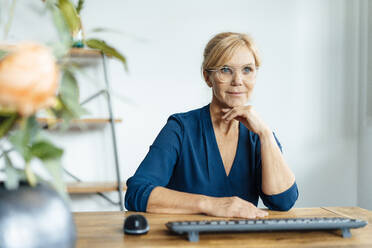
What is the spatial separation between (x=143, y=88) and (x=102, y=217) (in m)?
1.71

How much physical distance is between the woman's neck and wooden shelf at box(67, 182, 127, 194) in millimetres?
1025

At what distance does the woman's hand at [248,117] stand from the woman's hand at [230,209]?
Answer: 0.39 m

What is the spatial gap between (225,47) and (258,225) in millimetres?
857

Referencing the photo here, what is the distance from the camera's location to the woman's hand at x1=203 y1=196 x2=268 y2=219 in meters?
1.10

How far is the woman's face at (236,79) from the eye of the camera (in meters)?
1.54

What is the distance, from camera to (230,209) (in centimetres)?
111

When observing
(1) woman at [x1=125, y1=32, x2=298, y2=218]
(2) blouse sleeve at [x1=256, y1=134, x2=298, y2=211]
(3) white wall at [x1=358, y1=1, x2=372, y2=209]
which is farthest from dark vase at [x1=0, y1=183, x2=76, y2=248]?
(3) white wall at [x1=358, y1=1, x2=372, y2=209]

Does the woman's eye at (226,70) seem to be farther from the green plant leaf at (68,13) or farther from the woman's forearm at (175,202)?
the green plant leaf at (68,13)

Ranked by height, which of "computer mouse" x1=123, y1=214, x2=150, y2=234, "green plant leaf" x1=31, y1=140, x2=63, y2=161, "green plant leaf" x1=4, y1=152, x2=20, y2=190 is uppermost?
"green plant leaf" x1=31, y1=140, x2=63, y2=161

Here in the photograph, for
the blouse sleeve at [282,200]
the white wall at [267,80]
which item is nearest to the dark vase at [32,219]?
the blouse sleeve at [282,200]

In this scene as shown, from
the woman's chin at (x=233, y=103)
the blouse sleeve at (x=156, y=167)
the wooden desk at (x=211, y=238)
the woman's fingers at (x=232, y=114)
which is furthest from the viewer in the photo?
the woman's chin at (x=233, y=103)

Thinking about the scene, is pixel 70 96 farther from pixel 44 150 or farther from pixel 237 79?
pixel 237 79

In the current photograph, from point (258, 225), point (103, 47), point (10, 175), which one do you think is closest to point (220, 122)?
point (258, 225)

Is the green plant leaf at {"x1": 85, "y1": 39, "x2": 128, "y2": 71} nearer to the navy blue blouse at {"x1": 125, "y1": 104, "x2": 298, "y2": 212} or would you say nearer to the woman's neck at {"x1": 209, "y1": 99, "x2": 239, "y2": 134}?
the navy blue blouse at {"x1": 125, "y1": 104, "x2": 298, "y2": 212}
